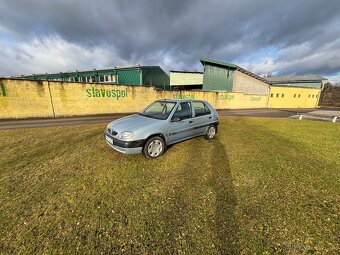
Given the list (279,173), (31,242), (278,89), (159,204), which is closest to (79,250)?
(31,242)

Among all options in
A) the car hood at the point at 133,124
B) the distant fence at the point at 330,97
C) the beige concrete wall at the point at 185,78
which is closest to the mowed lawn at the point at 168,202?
the car hood at the point at 133,124

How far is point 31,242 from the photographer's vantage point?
6.37 feet

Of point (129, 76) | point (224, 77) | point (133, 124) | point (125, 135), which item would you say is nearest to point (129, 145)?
point (125, 135)

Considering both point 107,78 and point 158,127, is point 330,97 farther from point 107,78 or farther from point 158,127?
point 158,127

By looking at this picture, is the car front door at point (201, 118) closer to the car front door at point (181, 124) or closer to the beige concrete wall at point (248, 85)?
the car front door at point (181, 124)

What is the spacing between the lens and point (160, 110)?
16.4 feet

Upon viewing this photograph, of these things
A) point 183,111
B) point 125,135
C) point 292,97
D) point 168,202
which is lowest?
point 168,202

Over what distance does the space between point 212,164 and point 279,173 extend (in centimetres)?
155

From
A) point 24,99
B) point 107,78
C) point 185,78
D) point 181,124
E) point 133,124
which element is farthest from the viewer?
point 185,78

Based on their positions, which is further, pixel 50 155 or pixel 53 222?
pixel 50 155

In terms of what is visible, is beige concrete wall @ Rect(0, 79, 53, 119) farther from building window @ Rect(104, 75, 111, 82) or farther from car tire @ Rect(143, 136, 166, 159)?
car tire @ Rect(143, 136, 166, 159)

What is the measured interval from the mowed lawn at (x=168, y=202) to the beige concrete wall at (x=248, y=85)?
2194cm

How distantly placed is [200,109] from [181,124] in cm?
121

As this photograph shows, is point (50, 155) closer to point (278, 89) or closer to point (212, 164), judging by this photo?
point (212, 164)
